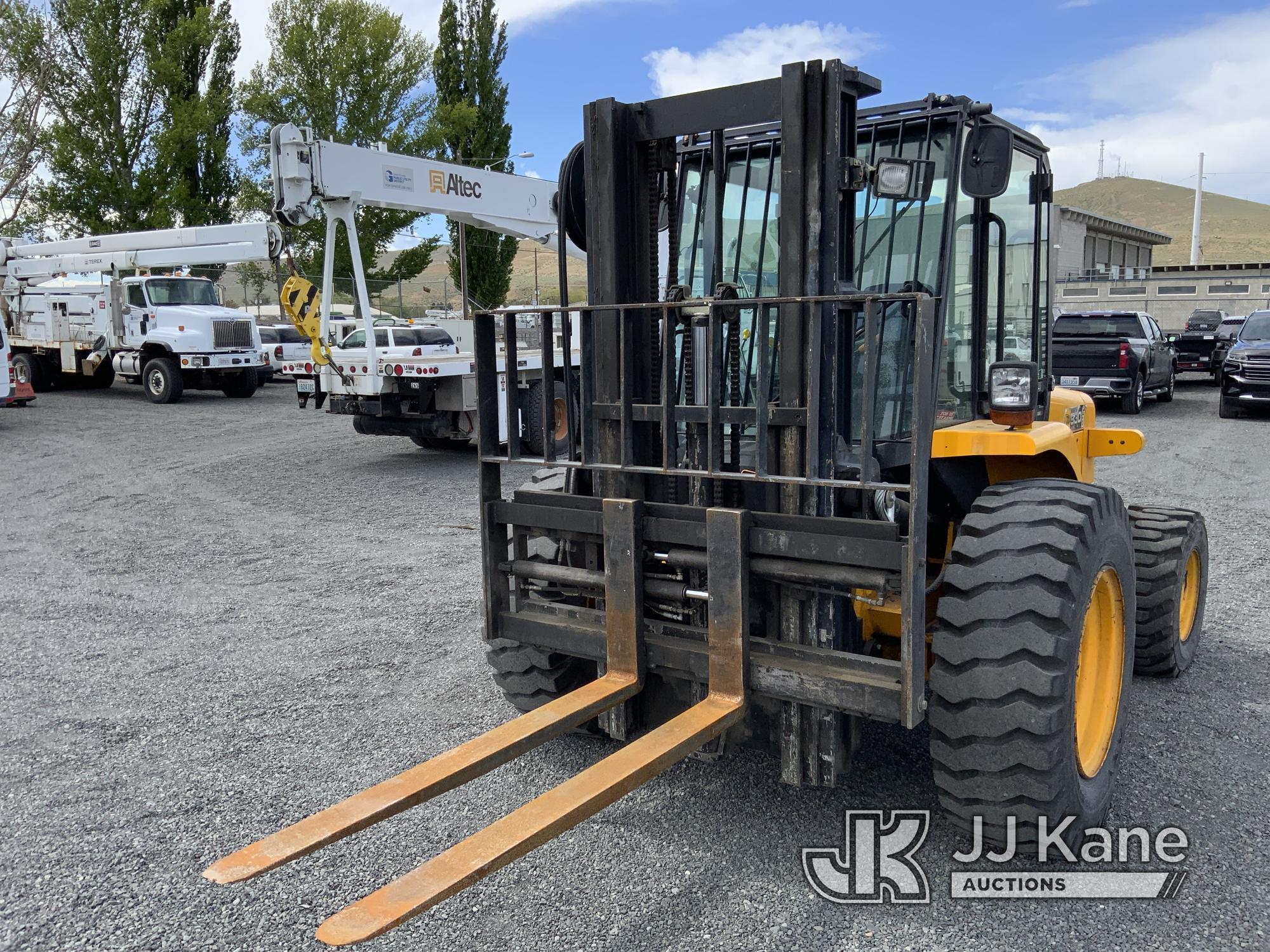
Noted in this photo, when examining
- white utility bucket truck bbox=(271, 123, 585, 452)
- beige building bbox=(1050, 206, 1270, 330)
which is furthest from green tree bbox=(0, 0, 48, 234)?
beige building bbox=(1050, 206, 1270, 330)

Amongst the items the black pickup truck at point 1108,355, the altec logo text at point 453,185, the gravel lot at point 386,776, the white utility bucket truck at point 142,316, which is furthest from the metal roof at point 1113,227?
the gravel lot at point 386,776

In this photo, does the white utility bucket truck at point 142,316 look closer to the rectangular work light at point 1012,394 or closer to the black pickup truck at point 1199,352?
the rectangular work light at point 1012,394

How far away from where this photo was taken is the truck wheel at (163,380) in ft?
68.6

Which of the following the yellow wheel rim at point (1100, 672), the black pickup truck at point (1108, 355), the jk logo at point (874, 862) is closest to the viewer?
the jk logo at point (874, 862)

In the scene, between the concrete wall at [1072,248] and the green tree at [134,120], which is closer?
the green tree at [134,120]

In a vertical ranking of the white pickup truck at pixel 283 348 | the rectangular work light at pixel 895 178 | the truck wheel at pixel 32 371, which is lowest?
the truck wheel at pixel 32 371

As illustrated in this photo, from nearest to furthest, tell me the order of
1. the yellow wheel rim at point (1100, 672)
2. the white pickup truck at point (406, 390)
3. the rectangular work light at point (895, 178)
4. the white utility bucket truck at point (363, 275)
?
the rectangular work light at point (895, 178) → the yellow wheel rim at point (1100, 672) → the white utility bucket truck at point (363, 275) → the white pickup truck at point (406, 390)

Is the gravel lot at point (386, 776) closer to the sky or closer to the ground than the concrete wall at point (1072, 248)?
closer to the ground

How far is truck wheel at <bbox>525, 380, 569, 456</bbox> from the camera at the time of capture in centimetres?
436

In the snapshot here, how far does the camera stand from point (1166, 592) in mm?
4965

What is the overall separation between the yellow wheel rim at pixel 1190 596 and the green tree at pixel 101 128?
33101mm

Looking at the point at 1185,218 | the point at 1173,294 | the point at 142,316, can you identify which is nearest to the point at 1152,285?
the point at 1173,294

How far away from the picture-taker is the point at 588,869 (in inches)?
136

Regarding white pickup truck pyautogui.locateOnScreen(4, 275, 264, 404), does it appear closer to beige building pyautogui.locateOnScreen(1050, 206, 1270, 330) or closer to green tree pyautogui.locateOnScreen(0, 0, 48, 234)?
green tree pyautogui.locateOnScreen(0, 0, 48, 234)
